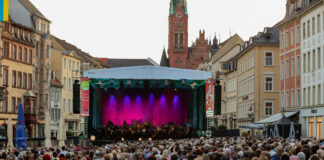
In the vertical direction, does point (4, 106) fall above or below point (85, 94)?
below

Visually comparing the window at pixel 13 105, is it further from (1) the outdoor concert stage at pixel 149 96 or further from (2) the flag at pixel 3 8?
(2) the flag at pixel 3 8

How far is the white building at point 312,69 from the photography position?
4700 centimetres

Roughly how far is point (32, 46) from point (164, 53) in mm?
105472

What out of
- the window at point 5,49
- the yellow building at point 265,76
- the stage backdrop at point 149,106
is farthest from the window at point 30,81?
the stage backdrop at point 149,106

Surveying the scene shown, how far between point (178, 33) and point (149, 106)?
122248mm

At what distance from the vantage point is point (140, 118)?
43156 millimetres

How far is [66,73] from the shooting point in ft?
282

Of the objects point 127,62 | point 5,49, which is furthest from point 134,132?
point 127,62

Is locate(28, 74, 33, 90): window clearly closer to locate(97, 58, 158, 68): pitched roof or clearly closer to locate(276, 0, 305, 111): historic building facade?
locate(276, 0, 305, 111): historic building facade

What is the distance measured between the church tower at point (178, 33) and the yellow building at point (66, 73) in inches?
2837

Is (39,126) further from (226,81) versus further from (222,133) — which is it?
(226,81)

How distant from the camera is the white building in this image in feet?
154

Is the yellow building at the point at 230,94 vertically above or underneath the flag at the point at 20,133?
above

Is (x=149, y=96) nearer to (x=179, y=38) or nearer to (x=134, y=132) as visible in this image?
(x=134, y=132)
